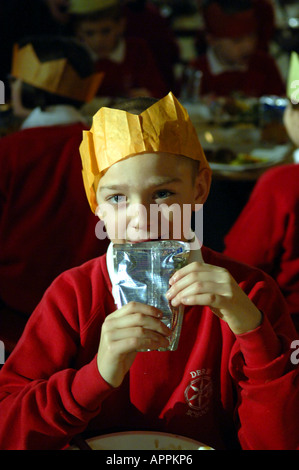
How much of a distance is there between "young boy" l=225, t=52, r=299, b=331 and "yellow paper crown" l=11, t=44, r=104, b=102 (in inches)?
26.2

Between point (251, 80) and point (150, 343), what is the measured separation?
10.3 feet

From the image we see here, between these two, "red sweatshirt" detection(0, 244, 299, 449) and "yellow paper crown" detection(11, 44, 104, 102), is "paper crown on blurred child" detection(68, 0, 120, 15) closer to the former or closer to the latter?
"yellow paper crown" detection(11, 44, 104, 102)

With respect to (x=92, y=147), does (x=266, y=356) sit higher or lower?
lower

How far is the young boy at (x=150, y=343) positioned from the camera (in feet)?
2.73

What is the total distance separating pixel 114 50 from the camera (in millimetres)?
3588

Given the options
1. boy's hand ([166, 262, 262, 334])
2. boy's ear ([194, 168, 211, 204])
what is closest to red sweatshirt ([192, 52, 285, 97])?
boy's ear ([194, 168, 211, 204])

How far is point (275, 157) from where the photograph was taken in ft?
7.25

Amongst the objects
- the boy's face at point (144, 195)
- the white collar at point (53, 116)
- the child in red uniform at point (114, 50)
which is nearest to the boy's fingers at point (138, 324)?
the boy's face at point (144, 195)

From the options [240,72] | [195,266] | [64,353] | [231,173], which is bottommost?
[240,72]

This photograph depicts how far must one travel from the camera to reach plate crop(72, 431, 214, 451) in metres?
0.86
